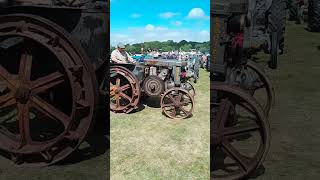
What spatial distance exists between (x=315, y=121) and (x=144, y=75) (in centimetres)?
251

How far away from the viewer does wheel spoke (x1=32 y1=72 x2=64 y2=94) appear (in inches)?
132

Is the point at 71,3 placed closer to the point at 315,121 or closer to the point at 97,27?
the point at 97,27

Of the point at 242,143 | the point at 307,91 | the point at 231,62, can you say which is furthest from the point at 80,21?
the point at 307,91

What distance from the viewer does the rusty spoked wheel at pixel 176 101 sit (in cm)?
429

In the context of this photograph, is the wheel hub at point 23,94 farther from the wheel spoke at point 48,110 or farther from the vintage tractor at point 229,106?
the vintage tractor at point 229,106

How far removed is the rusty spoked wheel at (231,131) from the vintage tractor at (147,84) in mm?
1630

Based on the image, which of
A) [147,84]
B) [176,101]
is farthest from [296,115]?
[147,84]

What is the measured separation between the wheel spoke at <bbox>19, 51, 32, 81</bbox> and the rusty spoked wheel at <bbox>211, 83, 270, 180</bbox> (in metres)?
1.65

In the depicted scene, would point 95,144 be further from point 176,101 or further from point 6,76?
point 176,101

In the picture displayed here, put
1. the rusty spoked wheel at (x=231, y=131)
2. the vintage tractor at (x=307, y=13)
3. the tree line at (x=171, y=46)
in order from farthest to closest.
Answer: the vintage tractor at (x=307, y=13)
the rusty spoked wheel at (x=231, y=131)
the tree line at (x=171, y=46)

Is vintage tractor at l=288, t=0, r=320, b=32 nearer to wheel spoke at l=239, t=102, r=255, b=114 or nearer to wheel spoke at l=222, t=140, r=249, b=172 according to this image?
wheel spoke at l=239, t=102, r=255, b=114

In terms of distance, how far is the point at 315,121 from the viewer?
15.9ft

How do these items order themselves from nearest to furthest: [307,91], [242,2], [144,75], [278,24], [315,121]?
[242,2] < [315,121] < [144,75] < [307,91] < [278,24]

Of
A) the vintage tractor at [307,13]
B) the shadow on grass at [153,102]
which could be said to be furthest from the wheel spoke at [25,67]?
the vintage tractor at [307,13]
